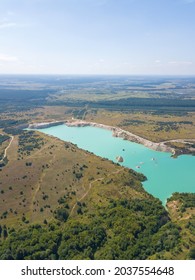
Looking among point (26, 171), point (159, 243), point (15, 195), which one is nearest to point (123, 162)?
point (26, 171)

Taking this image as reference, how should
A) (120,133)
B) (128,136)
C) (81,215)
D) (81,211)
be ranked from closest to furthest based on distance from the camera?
(81,215) → (81,211) → (128,136) → (120,133)

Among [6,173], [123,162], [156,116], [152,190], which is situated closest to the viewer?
[152,190]

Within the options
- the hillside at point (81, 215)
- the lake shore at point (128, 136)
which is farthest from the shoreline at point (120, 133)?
the hillside at point (81, 215)

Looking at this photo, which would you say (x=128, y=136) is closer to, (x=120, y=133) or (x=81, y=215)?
(x=120, y=133)

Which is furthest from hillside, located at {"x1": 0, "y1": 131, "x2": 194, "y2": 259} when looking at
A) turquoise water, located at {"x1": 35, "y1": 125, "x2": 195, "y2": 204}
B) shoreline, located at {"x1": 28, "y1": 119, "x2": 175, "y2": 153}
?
shoreline, located at {"x1": 28, "y1": 119, "x2": 175, "y2": 153}

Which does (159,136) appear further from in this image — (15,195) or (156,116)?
(15,195)

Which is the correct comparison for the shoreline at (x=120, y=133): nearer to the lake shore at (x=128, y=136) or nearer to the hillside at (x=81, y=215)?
the lake shore at (x=128, y=136)

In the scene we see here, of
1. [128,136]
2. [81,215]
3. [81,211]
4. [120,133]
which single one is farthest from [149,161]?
[81,215]

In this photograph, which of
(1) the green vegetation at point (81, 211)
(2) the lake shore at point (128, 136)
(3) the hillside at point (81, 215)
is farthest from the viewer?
(2) the lake shore at point (128, 136)
